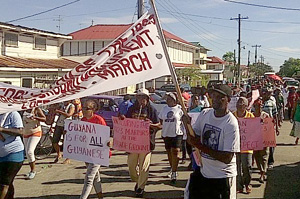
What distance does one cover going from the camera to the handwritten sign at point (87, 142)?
22.9 feet

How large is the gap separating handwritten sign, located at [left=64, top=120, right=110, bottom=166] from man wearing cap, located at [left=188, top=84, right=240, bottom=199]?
221 centimetres

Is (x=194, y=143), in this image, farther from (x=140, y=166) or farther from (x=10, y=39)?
(x=10, y=39)

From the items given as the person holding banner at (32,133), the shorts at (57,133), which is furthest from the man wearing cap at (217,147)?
the shorts at (57,133)

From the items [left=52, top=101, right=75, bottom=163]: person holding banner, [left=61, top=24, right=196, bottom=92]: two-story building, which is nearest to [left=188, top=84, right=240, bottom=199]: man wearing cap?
[left=52, top=101, right=75, bottom=163]: person holding banner

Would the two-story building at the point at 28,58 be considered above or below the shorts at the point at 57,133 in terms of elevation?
above

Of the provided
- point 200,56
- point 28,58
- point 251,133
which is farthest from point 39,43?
point 200,56

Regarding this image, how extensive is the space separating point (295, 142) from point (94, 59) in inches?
432

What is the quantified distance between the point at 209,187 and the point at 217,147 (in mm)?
477

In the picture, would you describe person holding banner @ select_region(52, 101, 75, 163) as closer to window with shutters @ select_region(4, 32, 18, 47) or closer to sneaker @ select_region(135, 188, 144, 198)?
sneaker @ select_region(135, 188, 144, 198)

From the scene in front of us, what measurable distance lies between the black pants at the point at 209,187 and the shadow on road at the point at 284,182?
3247 mm

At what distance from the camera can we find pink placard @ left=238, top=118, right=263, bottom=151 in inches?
315

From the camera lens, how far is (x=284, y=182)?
353 inches

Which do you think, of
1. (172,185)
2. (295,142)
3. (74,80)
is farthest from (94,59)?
(295,142)

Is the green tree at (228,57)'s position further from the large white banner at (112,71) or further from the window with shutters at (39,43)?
the large white banner at (112,71)
